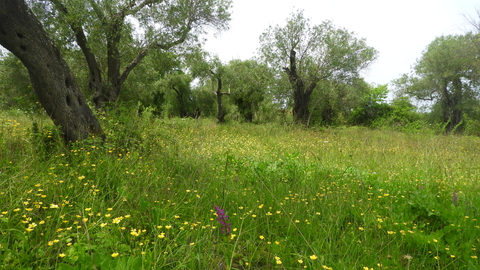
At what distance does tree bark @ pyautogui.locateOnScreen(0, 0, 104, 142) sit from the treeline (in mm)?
1310

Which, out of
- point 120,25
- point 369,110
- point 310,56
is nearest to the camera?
point 120,25

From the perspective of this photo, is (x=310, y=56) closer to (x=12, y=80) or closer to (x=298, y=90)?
(x=298, y=90)

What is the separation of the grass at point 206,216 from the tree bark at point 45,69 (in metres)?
0.42

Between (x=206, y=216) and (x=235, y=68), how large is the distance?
2374 centimetres

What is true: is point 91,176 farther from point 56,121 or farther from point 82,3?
point 82,3

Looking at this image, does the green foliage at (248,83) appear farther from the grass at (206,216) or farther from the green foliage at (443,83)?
the green foliage at (443,83)

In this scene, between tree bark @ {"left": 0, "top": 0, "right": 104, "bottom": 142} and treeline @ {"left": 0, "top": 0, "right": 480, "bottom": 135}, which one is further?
treeline @ {"left": 0, "top": 0, "right": 480, "bottom": 135}

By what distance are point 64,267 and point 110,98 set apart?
12.2 meters

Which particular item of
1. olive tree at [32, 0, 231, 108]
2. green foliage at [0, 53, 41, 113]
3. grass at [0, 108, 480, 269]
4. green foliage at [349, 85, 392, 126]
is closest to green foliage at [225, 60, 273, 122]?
olive tree at [32, 0, 231, 108]

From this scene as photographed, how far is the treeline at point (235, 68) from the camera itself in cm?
1042

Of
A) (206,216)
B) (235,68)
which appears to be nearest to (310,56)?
(235,68)

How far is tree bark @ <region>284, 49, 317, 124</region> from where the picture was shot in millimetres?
17359

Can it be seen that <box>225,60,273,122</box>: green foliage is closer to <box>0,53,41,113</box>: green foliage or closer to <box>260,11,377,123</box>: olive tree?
<box>260,11,377,123</box>: olive tree

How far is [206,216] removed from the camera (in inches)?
101
